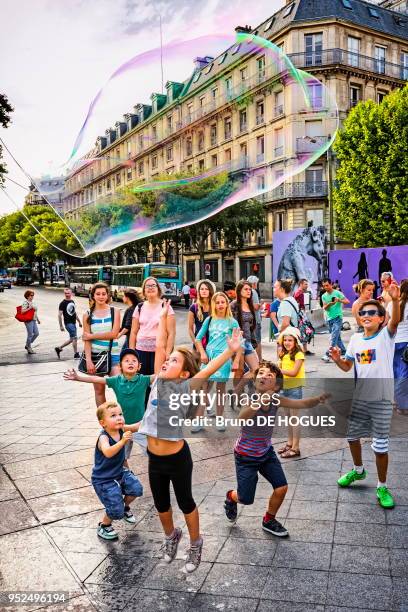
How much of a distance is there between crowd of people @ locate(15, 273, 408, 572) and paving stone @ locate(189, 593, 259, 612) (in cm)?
28

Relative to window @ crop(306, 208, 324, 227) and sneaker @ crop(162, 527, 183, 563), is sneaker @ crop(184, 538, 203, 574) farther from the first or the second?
window @ crop(306, 208, 324, 227)

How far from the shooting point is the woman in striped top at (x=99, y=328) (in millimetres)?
5910

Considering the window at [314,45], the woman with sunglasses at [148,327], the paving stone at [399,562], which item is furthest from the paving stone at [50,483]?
the window at [314,45]

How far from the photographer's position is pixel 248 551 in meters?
3.43

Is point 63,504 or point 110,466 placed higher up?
point 110,466

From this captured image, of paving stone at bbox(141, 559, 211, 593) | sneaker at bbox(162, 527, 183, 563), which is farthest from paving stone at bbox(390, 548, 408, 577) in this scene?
sneaker at bbox(162, 527, 183, 563)

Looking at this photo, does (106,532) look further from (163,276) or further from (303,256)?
(163,276)

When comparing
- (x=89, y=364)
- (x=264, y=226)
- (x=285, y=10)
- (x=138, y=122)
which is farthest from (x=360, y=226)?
(x=89, y=364)

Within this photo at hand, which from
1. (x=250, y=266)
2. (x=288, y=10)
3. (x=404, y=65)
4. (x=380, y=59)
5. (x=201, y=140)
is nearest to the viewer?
(x=201, y=140)

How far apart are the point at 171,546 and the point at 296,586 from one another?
2.65ft

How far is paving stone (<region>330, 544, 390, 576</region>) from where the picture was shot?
314cm

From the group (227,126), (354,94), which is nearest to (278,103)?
(227,126)

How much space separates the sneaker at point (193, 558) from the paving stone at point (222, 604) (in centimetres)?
24

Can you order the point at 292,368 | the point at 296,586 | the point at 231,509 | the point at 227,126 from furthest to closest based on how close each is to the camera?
1. the point at 227,126
2. the point at 292,368
3. the point at 231,509
4. the point at 296,586
